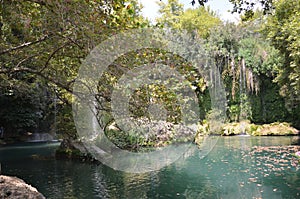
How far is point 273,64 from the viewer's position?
758 inches

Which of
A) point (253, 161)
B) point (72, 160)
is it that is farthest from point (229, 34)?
point (72, 160)

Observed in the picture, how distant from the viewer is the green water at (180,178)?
554 centimetres

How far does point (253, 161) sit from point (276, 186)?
288 centimetres

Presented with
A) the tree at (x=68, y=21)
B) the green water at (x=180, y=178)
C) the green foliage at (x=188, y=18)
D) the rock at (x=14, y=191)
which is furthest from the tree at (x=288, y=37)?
the green foliage at (x=188, y=18)

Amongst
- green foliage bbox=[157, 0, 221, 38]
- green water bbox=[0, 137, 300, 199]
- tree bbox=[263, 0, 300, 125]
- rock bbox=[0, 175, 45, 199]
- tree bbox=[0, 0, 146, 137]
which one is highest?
green foliage bbox=[157, 0, 221, 38]

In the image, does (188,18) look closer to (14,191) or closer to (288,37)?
(288,37)

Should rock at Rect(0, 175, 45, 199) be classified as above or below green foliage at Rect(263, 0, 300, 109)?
below

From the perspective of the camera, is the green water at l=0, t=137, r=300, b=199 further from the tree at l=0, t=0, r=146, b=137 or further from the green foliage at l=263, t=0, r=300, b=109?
the green foliage at l=263, t=0, r=300, b=109

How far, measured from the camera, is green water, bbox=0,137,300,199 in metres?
5.54

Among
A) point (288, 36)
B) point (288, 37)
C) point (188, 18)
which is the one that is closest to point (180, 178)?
point (288, 37)

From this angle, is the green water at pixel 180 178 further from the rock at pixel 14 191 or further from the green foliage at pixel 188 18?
the green foliage at pixel 188 18

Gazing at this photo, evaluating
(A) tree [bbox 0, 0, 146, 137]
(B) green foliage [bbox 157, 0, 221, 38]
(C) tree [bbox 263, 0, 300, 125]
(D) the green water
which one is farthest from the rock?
(B) green foliage [bbox 157, 0, 221, 38]

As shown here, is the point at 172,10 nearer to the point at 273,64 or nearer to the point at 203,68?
the point at 203,68

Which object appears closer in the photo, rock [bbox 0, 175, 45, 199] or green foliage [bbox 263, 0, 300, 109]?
rock [bbox 0, 175, 45, 199]
